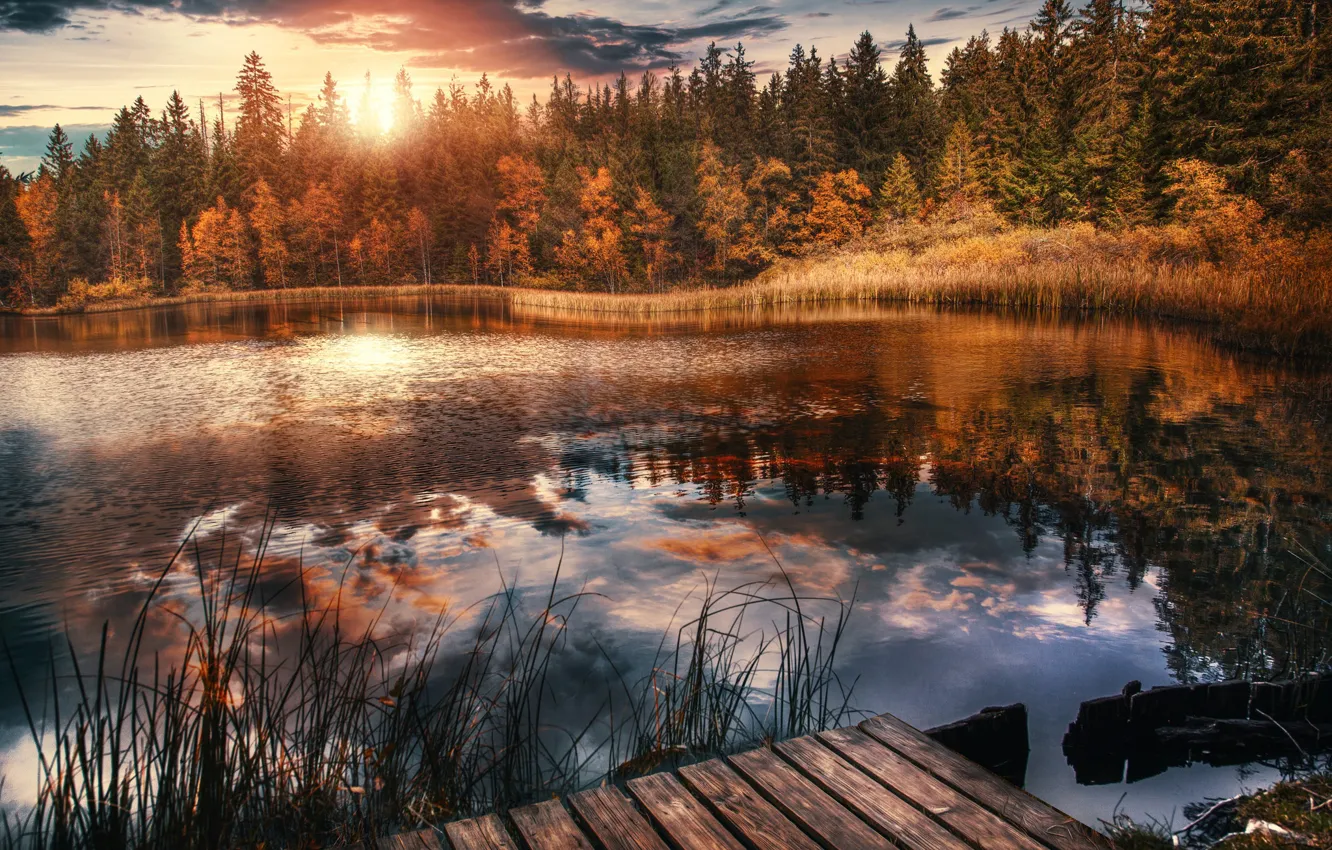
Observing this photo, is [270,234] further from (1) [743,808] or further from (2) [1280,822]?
(2) [1280,822]

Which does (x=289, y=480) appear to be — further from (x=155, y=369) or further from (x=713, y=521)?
(x=155, y=369)

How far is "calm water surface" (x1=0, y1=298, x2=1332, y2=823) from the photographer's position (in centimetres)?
532

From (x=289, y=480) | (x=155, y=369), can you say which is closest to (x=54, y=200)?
(x=155, y=369)

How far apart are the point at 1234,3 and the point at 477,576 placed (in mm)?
45317

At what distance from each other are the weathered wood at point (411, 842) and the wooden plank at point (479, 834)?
0.18 ft

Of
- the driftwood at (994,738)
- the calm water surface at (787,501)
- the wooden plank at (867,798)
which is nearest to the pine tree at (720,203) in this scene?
the calm water surface at (787,501)

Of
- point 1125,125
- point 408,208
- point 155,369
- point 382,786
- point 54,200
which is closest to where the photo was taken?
point 382,786

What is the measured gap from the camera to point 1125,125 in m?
48.2

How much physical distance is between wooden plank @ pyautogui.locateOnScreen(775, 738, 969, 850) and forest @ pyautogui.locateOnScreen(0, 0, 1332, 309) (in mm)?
30110

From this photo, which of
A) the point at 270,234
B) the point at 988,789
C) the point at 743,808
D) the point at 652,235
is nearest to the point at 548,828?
the point at 743,808

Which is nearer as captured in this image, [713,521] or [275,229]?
[713,521]

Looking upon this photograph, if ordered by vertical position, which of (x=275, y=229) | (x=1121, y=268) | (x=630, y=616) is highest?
(x=275, y=229)

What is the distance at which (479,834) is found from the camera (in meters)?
2.72

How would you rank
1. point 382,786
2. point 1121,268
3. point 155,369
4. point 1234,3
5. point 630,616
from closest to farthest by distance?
point 382,786, point 630,616, point 155,369, point 1121,268, point 1234,3
